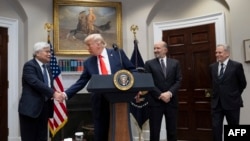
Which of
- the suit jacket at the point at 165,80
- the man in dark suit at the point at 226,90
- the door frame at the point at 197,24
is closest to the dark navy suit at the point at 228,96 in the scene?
the man in dark suit at the point at 226,90

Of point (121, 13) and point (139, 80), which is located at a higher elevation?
point (121, 13)

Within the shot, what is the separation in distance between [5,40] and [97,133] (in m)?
3.35

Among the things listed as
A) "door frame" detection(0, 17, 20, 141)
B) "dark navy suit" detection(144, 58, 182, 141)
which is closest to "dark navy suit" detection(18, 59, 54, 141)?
"dark navy suit" detection(144, 58, 182, 141)

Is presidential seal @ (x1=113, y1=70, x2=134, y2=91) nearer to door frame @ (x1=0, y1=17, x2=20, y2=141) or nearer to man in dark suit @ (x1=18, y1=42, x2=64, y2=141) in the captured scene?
man in dark suit @ (x1=18, y1=42, x2=64, y2=141)

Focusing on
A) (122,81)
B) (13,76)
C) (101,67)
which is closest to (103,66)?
(101,67)

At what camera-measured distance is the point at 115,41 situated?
6.04 metres

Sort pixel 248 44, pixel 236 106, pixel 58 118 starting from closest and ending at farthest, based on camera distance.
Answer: pixel 236 106
pixel 248 44
pixel 58 118

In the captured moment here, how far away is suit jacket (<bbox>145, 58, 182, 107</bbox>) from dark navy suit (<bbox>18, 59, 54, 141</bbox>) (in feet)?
3.97

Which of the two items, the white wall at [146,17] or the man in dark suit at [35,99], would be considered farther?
the white wall at [146,17]

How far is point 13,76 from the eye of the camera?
17.7 ft

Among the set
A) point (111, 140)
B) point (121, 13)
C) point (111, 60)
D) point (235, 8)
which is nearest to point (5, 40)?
point (121, 13)

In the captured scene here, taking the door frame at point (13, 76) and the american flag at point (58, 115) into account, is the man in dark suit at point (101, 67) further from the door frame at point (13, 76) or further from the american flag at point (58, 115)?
the door frame at point (13, 76)

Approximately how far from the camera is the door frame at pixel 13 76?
5336mm

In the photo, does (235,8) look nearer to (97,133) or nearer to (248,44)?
(248,44)
